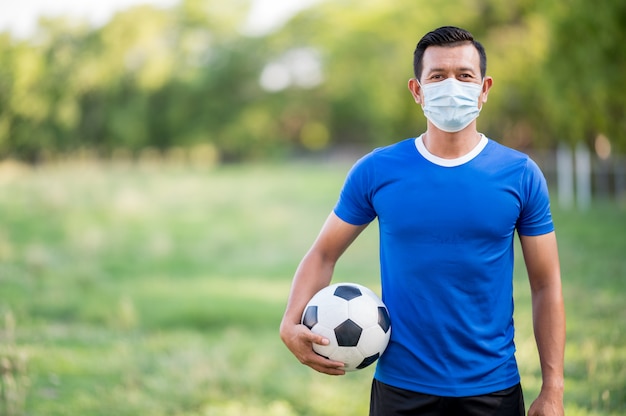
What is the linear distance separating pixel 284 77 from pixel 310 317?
5308 centimetres

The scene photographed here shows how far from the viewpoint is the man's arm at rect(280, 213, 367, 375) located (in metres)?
2.63

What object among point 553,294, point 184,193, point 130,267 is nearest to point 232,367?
point 553,294

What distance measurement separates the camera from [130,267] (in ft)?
36.2

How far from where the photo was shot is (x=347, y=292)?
9.48 feet

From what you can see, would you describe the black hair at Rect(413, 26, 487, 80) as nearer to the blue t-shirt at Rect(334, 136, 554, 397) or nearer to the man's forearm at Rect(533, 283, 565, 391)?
the blue t-shirt at Rect(334, 136, 554, 397)

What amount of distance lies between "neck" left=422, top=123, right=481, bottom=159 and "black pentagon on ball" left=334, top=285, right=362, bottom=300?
2.27ft

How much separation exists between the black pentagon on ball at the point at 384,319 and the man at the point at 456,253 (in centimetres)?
3

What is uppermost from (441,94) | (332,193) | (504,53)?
(504,53)

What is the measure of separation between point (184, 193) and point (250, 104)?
33179mm

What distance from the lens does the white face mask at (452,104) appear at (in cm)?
250

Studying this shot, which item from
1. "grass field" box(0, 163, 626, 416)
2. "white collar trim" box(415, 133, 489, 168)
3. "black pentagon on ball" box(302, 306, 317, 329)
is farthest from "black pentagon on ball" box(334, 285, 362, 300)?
"grass field" box(0, 163, 626, 416)

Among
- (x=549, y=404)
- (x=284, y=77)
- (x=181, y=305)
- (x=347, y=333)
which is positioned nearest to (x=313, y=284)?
(x=347, y=333)

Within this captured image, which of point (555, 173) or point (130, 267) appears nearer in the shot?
point (130, 267)

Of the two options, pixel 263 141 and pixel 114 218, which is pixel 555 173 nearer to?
pixel 114 218
